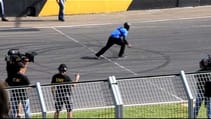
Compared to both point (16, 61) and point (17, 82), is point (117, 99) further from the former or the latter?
point (16, 61)

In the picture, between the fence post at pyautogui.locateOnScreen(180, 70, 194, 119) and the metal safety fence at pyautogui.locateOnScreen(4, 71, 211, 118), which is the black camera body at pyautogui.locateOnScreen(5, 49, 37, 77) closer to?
the metal safety fence at pyautogui.locateOnScreen(4, 71, 211, 118)

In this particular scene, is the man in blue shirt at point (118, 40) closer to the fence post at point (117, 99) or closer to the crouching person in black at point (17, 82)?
the crouching person in black at point (17, 82)

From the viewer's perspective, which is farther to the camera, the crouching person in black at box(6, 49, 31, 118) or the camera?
the camera

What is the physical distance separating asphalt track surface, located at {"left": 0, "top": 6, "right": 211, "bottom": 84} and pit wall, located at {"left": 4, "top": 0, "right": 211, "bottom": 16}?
0.46m

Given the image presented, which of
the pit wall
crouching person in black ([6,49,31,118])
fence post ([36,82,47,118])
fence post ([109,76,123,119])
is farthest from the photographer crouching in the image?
the pit wall

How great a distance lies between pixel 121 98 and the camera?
1069 cm

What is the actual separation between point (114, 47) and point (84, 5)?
24.9 feet

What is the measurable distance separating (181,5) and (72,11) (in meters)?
5.30

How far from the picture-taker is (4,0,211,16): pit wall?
30156 millimetres

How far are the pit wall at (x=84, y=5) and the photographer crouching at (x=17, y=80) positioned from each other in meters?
16.5

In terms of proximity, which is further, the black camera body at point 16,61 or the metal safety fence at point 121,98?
the black camera body at point 16,61

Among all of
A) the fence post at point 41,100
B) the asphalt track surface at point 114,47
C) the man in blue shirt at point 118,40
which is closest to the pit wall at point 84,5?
the asphalt track surface at point 114,47

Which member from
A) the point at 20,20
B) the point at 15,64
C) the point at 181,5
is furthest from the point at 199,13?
the point at 15,64

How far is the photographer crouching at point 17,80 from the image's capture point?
1082cm
